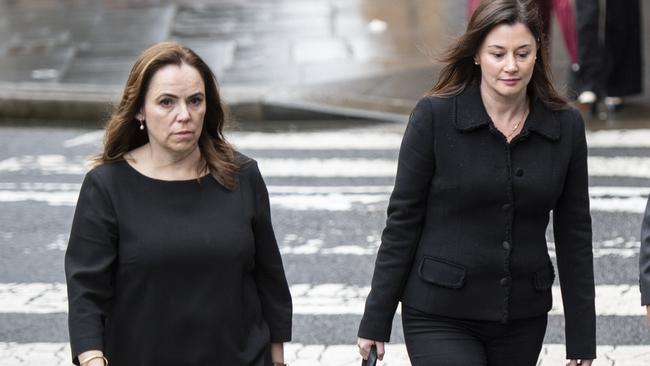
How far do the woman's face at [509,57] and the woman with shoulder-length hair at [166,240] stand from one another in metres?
0.83

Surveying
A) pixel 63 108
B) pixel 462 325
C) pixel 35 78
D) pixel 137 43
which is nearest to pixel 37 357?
pixel 462 325

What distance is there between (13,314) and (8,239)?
155cm

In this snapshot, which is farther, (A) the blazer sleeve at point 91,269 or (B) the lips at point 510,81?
(B) the lips at point 510,81

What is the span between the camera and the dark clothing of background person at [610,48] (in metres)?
11.5

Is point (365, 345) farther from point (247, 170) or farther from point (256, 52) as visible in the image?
point (256, 52)

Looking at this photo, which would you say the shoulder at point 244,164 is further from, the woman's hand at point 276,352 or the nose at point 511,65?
the nose at point 511,65

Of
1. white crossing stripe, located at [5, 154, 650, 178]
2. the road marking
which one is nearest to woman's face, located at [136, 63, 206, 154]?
white crossing stripe, located at [5, 154, 650, 178]

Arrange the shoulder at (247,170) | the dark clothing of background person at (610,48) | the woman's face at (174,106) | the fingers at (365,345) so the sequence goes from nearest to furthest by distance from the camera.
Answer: the woman's face at (174,106), the shoulder at (247,170), the fingers at (365,345), the dark clothing of background person at (610,48)

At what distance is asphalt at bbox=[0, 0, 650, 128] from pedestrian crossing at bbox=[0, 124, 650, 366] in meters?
0.72

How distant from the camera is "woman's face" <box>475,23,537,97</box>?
414 cm

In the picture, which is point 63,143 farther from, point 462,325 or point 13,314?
point 462,325

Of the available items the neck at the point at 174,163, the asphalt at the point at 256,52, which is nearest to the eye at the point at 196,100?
the neck at the point at 174,163

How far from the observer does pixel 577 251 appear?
4293mm

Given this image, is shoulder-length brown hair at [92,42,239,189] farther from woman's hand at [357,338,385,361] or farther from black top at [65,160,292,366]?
woman's hand at [357,338,385,361]
